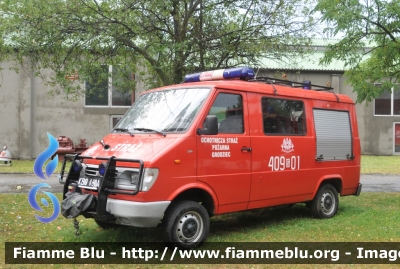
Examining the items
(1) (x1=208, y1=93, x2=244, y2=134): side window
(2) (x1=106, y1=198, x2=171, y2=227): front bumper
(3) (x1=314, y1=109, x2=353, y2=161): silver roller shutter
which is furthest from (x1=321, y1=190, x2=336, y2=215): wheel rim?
(2) (x1=106, y1=198, x2=171, y2=227): front bumper

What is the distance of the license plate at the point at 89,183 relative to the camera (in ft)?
20.0

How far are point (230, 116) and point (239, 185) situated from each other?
106 cm

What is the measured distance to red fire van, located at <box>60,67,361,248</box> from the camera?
19.3 ft

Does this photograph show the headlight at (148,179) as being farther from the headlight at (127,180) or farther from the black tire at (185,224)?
the black tire at (185,224)

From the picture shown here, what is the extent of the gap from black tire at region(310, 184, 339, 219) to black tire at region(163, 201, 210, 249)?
2929 millimetres

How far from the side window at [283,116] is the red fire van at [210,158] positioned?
0.02 meters

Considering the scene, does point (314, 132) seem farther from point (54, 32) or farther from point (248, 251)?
point (54, 32)

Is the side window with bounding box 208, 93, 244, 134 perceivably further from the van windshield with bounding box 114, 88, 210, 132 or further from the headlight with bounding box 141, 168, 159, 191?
the headlight with bounding box 141, 168, 159, 191

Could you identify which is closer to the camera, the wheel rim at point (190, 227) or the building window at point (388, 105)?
the wheel rim at point (190, 227)

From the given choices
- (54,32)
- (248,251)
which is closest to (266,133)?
(248,251)

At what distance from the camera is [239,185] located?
6.94 metres

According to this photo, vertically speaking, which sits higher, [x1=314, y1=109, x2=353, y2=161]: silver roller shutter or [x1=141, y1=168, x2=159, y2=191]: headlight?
[x1=314, y1=109, x2=353, y2=161]: silver roller shutter

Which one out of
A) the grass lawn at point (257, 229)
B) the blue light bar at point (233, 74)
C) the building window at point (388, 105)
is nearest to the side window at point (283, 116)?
the blue light bar at point (233, 74)

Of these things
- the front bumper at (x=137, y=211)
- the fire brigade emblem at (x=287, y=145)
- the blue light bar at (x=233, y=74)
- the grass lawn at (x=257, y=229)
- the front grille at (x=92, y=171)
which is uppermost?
the blue light bar at (x=233, y=74)
